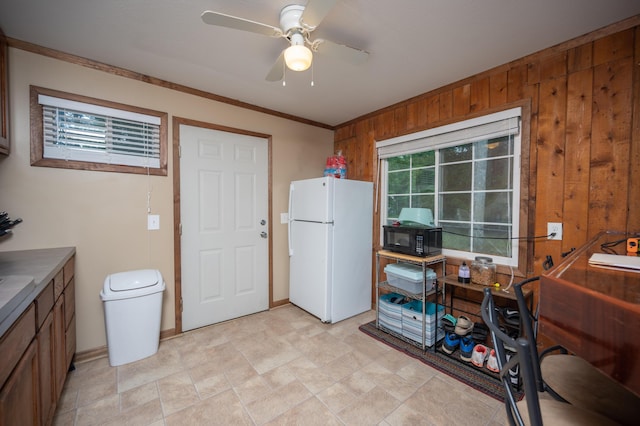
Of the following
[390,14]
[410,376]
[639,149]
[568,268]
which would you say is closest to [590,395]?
[568,268]

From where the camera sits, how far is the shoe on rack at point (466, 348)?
6.93 ft

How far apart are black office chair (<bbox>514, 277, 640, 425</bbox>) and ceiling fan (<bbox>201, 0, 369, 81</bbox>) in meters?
1.48

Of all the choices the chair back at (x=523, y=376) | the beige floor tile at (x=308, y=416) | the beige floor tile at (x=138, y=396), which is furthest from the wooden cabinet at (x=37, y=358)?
the chair back at (x=523, y=376)

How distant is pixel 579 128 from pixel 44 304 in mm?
3281

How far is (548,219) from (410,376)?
5.03ft

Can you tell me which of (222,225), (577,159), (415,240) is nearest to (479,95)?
(577,159)

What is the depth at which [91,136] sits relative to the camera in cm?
216

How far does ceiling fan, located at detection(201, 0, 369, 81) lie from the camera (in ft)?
4.21

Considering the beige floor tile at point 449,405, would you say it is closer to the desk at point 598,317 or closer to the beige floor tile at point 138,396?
the desk at point 598,317

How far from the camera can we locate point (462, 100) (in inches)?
95.0

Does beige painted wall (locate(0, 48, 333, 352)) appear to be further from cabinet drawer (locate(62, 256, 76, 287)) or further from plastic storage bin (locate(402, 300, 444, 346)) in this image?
plastic storage bin (locate(402, 300, 444, 346))

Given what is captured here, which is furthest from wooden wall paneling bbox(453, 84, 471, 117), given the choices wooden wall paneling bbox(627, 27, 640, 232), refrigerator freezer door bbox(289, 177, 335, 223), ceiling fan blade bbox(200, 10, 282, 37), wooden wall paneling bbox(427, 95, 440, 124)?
ceiling fan blade bbox(200, 10, 282, 37)

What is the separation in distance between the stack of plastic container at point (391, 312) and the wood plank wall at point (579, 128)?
110 centimetres

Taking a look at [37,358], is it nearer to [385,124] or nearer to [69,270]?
[69,270]
